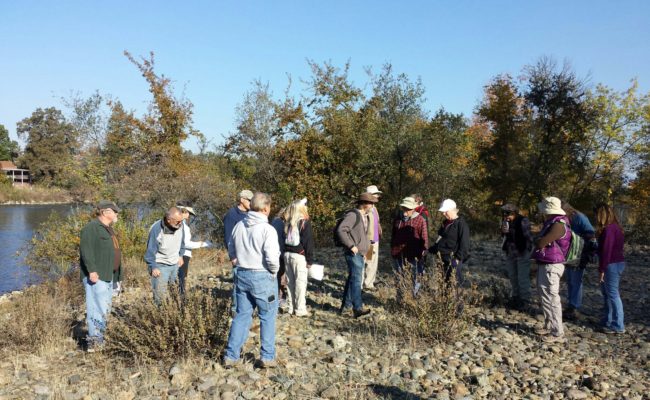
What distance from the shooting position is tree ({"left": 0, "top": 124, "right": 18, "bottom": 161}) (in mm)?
74812

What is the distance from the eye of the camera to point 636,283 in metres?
10.4

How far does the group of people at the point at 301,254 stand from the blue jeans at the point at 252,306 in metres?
0.01

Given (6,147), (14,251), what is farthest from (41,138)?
(14,251)

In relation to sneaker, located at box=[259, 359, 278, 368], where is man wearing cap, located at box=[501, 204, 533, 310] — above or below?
above

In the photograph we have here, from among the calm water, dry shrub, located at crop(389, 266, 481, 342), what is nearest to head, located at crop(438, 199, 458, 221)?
dry shrub, located at crop(389, 266, 481, 342)

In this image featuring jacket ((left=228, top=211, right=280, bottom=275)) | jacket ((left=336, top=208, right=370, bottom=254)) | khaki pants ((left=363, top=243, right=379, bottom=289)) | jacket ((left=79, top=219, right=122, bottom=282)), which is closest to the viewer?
jacket ((left=228, top=211, right=280, bottom=275))

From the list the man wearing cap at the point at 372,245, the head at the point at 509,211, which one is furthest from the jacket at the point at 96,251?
the head at the point at 509,211

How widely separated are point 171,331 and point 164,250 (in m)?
1.27

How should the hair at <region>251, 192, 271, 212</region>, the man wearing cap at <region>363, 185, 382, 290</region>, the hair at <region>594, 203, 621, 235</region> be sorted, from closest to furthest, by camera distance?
the hair at <region>251, 192, 271, 212</region>, the hair at <region>594, 203, 621, 235</region>, the man wearing cap at <region>363, 185, 382, 290</region>

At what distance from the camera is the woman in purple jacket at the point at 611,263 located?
21.8ft

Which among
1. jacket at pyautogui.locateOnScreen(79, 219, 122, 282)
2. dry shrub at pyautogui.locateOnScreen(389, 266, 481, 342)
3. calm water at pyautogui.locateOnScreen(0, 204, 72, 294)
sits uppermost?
jacket at pyautogui.locateOnScreen(79, 219, 122, 282)

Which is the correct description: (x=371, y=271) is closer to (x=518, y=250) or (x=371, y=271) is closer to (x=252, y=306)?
(x=518, y=250)

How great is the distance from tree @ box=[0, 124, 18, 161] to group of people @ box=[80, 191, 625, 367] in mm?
83315

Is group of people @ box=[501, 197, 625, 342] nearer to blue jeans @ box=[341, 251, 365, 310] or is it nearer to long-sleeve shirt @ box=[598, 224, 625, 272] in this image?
long-sleeve shirt @ box=[598, 224, 625, 272]
